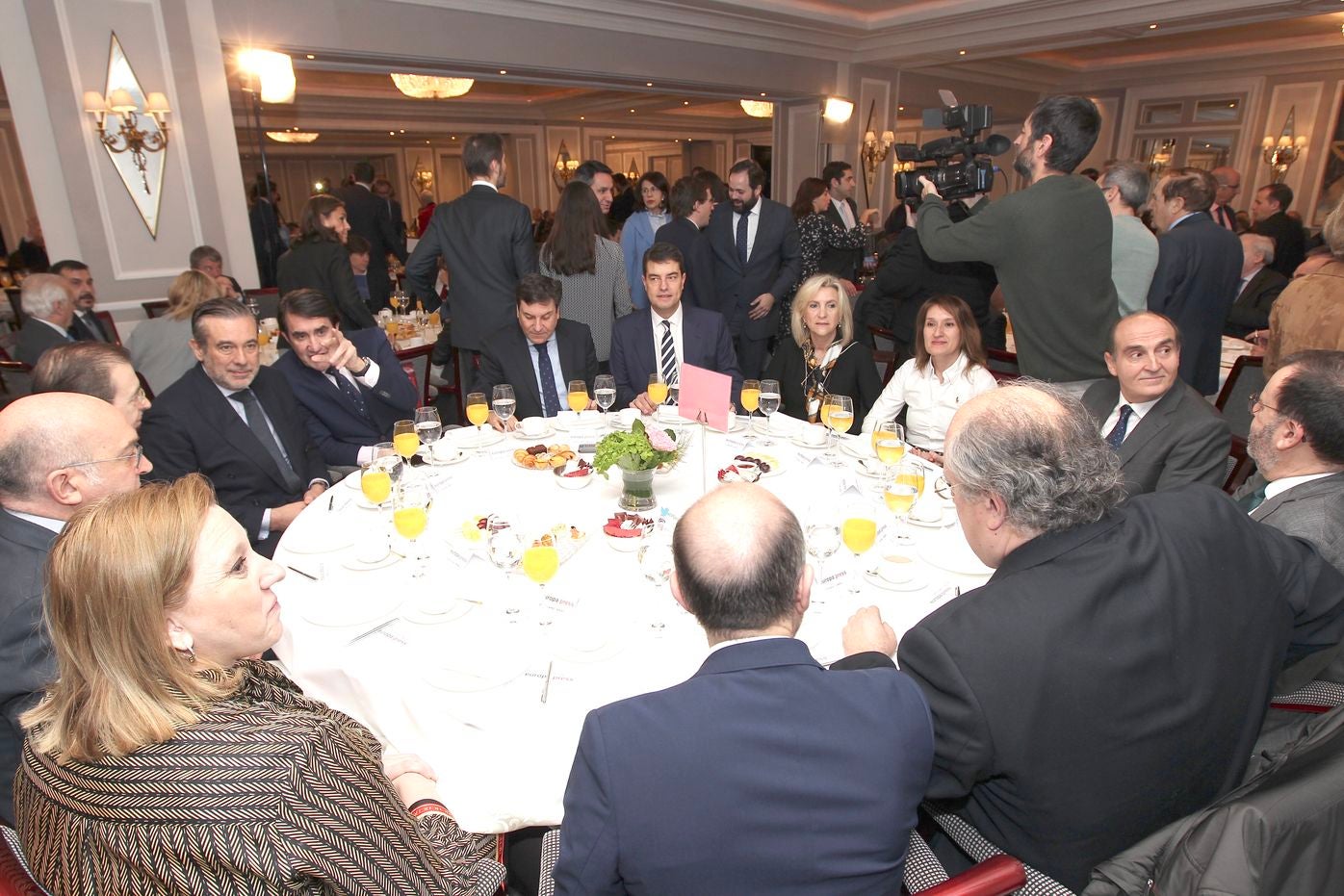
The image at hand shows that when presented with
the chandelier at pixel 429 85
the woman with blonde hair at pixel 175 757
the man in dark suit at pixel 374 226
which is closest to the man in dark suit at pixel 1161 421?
the woman with blonde hair at pixel 175 757

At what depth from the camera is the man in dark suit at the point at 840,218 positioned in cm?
547

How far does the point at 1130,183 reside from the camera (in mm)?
3615

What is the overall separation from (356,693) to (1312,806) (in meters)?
1.58

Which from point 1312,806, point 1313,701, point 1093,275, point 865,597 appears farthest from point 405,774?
point 1093,275

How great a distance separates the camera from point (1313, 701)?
1.61 metres

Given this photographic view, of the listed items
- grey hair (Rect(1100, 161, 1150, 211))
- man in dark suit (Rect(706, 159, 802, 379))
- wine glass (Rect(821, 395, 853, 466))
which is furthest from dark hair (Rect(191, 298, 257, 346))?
grey hair (Rect(1100, 161, 1150, 211))

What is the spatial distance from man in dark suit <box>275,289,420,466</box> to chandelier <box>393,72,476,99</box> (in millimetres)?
4919

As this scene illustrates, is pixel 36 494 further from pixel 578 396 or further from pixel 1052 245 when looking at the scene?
pixel 1052 245

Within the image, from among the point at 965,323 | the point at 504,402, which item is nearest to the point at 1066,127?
the point at 965,323

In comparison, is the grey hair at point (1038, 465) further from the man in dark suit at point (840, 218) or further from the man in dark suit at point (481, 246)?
the man in dark suit at point (840, 218)

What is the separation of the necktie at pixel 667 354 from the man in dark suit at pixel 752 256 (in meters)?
1.26

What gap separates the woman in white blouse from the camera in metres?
3.05

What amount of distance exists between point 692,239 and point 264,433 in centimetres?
291

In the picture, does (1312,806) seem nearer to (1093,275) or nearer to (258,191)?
(1093,275)
